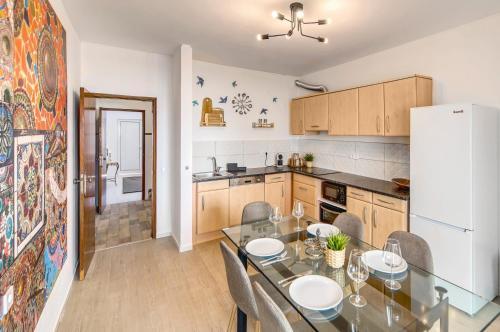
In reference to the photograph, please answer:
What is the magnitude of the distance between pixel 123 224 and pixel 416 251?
4.21m

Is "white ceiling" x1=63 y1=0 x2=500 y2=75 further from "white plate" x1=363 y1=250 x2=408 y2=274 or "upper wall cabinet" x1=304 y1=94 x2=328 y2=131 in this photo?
"white plate" x1=363 y1=250 x2=408 y2=274

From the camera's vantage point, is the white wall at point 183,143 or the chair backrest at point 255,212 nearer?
the chair backrest at point 255,212

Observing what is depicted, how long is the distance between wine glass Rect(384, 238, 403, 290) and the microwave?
192 cm

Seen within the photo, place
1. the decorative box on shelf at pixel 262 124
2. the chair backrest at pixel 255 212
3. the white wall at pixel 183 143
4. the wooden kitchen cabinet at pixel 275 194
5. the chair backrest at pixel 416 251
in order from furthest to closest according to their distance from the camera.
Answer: the decorative box on shelf at pixel 262 124 < the wooden kitchen cabinet at pixel 275 194 < the white wall at pixel 183 143 < the chair backrest at pixel 255 212 < the chair backrest at pixel 416 251

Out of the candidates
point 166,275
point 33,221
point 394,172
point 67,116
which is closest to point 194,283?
point 166,275

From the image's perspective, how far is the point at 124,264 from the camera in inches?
119

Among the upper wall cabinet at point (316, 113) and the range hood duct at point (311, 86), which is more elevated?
the range hood duct at point (311, 86)

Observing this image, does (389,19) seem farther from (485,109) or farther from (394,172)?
(394,172)

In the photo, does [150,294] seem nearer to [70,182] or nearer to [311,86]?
[70,182]

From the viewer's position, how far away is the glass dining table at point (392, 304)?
1137 millimetres

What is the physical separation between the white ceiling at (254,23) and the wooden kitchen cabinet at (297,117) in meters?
0.98

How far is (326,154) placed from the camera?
437 cm

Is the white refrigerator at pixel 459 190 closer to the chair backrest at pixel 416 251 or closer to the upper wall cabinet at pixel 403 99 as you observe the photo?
the upper wall cabinet at pixel 403 99

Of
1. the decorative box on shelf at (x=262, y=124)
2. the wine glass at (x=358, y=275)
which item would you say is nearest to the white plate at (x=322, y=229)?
the wine glass at (x=358, y=275)
